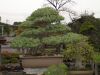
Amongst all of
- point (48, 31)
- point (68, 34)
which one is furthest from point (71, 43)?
point (48, 31)

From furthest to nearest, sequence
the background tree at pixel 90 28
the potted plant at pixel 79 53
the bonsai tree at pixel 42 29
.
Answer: the background tree at pixel 90 28, the bonsai tree at pixel 42 29, the potted plant at pixel 79 53

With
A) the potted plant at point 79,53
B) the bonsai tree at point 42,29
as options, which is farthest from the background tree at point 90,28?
the potted plant at point 79,53

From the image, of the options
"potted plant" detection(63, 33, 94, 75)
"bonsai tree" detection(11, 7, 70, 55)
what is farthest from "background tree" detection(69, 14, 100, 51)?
"potted plant" detection(63, 33, 94, 75)

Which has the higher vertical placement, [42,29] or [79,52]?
[42,29]

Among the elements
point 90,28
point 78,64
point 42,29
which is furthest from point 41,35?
point 90,28

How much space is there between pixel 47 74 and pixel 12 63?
4.88 m

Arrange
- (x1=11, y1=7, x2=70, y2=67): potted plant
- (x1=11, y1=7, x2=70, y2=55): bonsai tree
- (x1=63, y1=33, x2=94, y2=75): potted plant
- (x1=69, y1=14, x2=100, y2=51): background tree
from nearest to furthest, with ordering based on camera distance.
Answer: (x1=63, y1=33, x2=94, y2=75): potted plant < (x1=11, y1=7, x2=70, y2=67): potted plant < (x1=11, y1=7, x2=70, y2=55): bonsai tree < (x1=69, y1=14, x2=100, y2=51): background tree

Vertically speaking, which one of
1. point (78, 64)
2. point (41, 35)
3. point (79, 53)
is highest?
point (41, 35)

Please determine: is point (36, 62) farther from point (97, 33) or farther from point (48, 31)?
point (97, 33)

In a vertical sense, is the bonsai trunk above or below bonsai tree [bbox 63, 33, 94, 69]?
below

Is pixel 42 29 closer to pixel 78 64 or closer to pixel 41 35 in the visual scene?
pixel 41 35

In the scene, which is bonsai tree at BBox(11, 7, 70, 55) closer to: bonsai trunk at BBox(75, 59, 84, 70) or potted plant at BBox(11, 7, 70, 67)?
potted plant at BBox(11, 7, 70, 67)

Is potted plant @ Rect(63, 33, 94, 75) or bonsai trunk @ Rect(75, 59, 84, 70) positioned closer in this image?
potted plant @ Rect(63, 33, 94, 75)

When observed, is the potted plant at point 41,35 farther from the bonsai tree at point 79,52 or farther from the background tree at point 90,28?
the background tree at point 90,28
